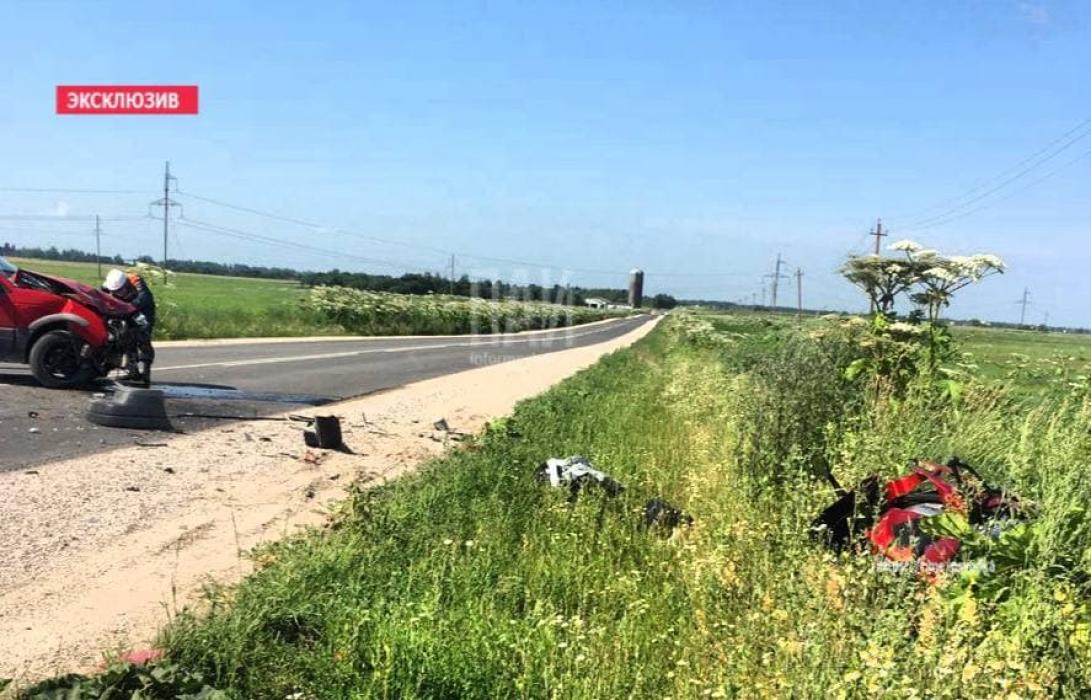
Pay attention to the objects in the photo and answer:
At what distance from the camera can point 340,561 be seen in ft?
16.2

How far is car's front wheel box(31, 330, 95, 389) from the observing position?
1139 centimetres

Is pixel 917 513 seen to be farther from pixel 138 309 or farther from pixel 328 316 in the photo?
pixel 328 316

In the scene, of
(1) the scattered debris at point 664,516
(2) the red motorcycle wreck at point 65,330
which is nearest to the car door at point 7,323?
(2) the red motorcycle wreck at point 65,330

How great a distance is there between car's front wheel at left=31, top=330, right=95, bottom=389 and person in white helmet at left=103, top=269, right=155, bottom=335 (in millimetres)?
1038

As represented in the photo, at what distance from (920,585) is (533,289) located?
2578 inches

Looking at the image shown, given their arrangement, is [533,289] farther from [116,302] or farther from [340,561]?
[340,561]

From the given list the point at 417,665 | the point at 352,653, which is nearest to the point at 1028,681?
the point at 417,665

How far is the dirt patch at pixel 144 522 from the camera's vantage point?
4031 mm

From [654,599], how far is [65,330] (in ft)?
34.2

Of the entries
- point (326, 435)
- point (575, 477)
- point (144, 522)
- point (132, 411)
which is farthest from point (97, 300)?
point (575, 477)

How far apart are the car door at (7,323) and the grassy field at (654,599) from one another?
7.45 meters

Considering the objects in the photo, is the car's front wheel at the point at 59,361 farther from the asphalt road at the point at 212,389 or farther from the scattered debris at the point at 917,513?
the scattered debris at the point at 917,513

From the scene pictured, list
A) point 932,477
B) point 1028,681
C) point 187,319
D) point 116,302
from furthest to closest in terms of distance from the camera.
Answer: point 187,319
point 116,302
point 932,477
point 1028,681

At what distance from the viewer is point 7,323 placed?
11.5m
